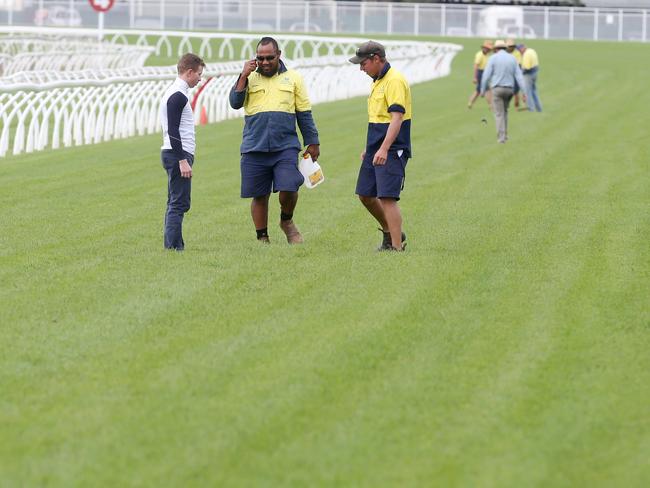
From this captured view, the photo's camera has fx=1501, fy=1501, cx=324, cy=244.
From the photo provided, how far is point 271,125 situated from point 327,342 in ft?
11.9

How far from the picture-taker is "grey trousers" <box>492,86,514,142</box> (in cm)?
2144

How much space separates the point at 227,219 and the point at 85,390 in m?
6.65

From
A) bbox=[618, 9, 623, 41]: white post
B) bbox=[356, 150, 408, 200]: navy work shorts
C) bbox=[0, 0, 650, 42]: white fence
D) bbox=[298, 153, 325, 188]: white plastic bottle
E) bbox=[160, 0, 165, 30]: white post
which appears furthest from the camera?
bbox=[160, 0, 165, 30]: white post

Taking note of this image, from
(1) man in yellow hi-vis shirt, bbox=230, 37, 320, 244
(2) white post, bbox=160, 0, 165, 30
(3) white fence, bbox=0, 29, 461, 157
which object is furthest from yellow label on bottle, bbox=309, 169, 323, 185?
(2) white post, bbox=160, 0, 165, 30

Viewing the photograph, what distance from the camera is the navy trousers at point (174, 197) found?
10.5 metres

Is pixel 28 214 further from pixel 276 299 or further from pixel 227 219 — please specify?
pixel 276 299

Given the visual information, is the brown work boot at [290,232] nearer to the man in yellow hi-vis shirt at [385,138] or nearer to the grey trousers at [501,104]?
the man in yellow hi-vis shirt at [385,138]

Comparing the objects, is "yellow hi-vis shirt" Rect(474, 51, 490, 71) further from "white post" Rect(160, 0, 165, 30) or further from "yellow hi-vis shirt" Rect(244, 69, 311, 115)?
"white post" Rect(160, 0, 165, 30)

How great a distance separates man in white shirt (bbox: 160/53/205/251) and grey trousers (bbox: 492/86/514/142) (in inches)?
448

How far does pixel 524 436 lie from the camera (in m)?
5.72

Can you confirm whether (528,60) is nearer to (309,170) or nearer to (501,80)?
(501,80)

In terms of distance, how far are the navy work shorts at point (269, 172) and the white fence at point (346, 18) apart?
5659cm

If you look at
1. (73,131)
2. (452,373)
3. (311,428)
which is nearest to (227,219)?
(452,373)

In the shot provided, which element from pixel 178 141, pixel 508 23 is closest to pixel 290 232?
pixel 178 141
